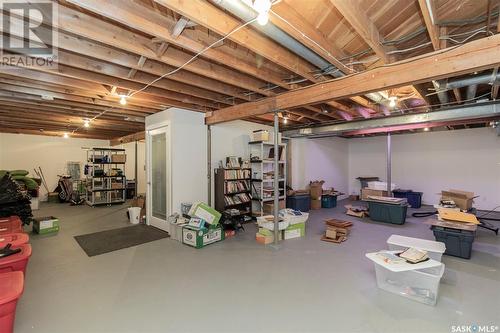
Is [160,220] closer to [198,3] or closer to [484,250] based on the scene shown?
[198,3]

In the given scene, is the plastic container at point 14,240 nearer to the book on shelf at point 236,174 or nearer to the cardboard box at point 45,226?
the cardboard box at point 45,226

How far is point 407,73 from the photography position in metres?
2.53

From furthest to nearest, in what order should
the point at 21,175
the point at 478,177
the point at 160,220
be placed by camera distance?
the point at 478,177, the point at 21,175, the point at 160,220

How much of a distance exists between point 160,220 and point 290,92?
362 cm

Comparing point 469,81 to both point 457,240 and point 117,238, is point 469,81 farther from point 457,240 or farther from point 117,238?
point 117,238

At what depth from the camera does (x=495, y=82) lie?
112 inches

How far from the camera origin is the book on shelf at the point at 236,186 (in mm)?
5191

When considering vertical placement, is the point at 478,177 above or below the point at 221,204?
above

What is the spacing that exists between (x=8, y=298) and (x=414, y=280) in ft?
11.1

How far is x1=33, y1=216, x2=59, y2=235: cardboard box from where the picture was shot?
449 centimetres

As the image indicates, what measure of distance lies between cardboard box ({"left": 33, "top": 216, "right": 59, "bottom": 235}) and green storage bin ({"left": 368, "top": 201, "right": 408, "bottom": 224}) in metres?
6.77

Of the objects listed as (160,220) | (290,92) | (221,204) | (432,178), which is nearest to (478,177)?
(432,178)

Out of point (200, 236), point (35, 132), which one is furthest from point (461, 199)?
point (35, 132)

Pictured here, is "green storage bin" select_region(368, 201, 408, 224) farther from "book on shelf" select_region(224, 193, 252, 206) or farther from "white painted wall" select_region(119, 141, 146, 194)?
"white painted wall" select_region(119, 141, 146, 194)
